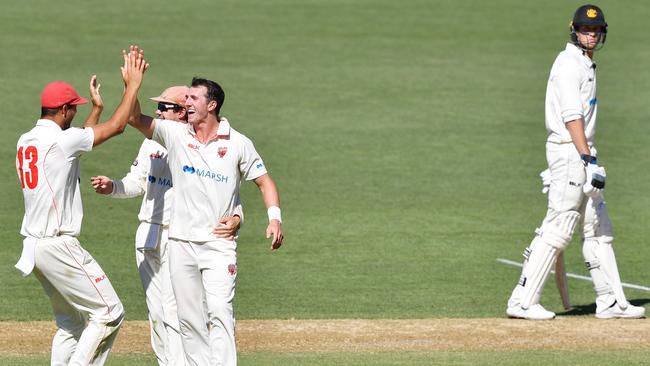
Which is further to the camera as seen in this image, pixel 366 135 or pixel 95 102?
pixel 366 135

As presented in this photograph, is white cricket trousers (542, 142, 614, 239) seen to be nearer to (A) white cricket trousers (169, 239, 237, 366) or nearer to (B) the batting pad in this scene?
(B) the batting pad

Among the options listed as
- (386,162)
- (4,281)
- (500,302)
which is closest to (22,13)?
(386,162)

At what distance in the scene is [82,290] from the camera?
9.43 metres

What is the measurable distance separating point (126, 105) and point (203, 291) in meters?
1.43

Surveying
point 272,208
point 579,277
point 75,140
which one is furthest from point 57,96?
point 579,277

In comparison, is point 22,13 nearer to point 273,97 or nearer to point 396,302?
point 273,97

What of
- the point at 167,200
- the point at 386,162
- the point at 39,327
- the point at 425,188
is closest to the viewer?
the point at 167,200

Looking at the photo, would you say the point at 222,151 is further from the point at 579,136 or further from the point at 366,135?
the point at 366,135

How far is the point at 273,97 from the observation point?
25.9m

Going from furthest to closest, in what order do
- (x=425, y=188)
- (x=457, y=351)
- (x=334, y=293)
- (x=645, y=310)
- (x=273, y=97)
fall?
(x=273, y=97)
(x=425, y=188)
(x=334, y=293)
(x=645, y=310)
(x=457, y=351)

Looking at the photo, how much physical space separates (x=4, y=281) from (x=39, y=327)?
8.67 ft

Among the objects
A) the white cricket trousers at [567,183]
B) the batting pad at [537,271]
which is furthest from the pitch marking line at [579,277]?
the batting pad at [537,271]

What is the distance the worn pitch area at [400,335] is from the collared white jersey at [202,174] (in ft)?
7.24

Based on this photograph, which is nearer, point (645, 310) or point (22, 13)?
point (645, 310)
